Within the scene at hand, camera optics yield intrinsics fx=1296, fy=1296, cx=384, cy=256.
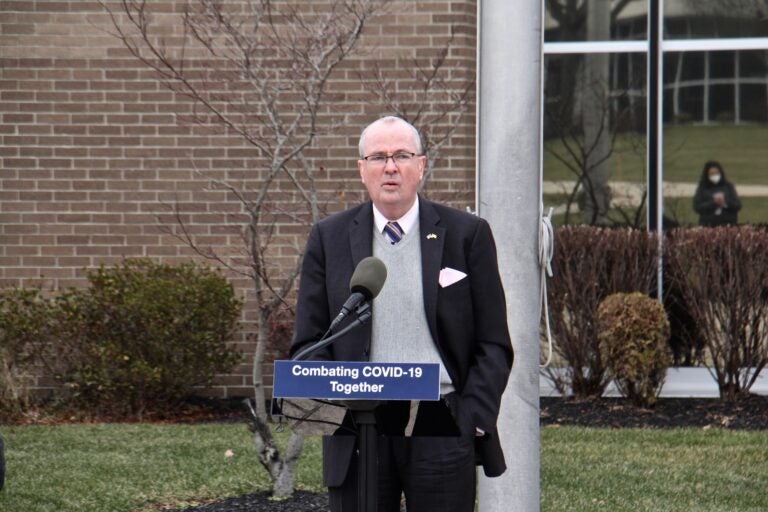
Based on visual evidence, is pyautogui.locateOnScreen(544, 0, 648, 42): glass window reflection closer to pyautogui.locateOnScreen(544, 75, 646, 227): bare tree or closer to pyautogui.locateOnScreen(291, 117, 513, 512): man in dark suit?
pyautogui.locateOnScreen(544, 75, 646, 227): bare tree

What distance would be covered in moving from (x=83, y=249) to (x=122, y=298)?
1132 mm

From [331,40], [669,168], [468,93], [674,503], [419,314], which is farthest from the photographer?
[669,168]

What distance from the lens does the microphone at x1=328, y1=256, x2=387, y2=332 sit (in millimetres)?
3773

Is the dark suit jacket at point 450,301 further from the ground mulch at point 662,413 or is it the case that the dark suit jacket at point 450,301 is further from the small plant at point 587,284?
the small plant at point 587,284

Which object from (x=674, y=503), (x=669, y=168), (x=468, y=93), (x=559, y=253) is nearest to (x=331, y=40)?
(x=468, y=93)

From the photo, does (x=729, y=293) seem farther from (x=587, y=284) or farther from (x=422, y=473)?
(x=422, y=473)

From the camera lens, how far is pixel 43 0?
11.2 meters

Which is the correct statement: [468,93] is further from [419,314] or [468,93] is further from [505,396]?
[419,314]

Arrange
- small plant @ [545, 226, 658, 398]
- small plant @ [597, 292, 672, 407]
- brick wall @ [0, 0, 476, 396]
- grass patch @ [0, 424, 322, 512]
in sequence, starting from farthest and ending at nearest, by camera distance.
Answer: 1. brick wall @ [0, 0, 476, 396]
2. small plant @ [545, 226, 658, 398]
3. small plant @ [597, 292, 672, 407]
4. grass patch @ [0, 424, 322, 512]

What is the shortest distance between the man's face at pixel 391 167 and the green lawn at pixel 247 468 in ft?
11.2

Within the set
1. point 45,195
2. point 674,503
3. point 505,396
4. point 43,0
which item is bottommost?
point 674,503

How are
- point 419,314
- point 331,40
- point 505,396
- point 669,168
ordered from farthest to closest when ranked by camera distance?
point 669,168
point 331,40
point 505,396
point 419,314

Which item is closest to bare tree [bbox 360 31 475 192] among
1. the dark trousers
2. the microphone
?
the dark trousers

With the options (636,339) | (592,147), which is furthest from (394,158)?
(592,147)
